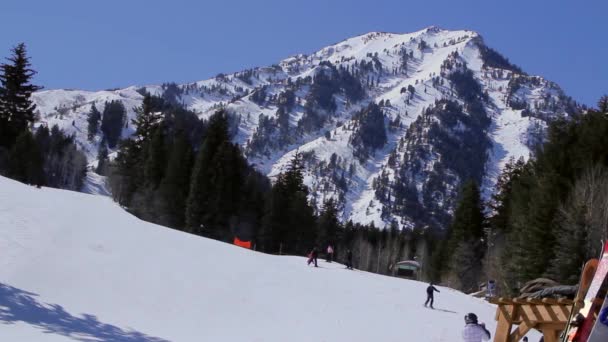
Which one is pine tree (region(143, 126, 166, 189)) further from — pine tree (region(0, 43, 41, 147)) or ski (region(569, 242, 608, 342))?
ski (region(569, 242, 608, 342))

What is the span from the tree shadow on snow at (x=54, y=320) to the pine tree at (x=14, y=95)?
5401 cm

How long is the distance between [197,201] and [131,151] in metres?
20.1

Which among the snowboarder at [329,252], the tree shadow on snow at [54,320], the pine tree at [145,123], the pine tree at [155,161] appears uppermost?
the pine tree at [145,123]

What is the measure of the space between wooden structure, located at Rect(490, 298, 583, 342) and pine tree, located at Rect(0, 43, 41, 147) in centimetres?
6658

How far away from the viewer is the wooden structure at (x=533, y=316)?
7.63 metres

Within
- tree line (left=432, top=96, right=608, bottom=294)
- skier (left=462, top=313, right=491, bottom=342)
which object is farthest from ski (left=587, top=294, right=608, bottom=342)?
tree line (left=432, top=96, right=608, bottom=294)

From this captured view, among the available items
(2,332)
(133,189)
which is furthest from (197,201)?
(2,332)

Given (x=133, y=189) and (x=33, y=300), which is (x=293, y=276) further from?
(x=133, y=189)

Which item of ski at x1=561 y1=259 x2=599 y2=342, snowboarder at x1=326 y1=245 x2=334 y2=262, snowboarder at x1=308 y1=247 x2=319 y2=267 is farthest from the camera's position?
snowboarder at x1=326 y1=245 x2=334 y2=262

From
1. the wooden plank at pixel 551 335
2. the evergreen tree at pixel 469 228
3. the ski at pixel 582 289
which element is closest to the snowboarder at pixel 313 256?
the wooden plank at pixel 551 335

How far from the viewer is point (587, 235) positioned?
3775cm

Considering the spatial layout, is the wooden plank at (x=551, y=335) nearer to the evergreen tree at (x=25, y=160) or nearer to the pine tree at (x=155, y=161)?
the evergreen tree at (x=25, y=160)

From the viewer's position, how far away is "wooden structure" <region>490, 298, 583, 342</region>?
763 centimetres

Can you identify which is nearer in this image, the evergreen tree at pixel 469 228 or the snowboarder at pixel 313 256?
the snowboarder at pixel 313 256
